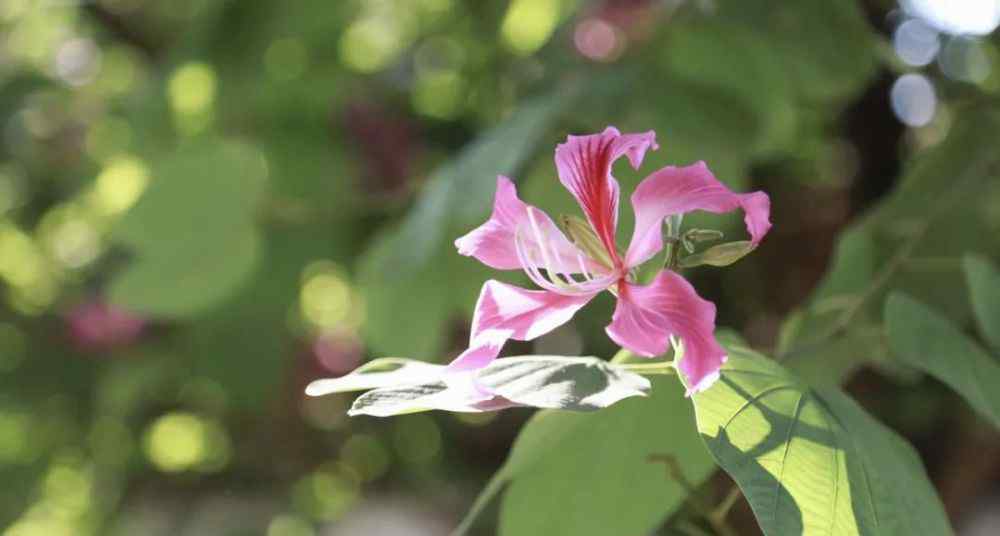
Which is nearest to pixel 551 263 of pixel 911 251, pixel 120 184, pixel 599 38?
pixel 911 251

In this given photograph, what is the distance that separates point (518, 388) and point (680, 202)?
0.30ft

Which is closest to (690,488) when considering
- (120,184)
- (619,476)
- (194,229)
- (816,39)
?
(619,476)

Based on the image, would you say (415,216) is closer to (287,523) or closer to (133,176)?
(133,176)

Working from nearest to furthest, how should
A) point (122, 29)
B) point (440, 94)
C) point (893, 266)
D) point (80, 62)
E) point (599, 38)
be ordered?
point (893, 266)
point (599, 38)
point (440, 94)
point (122, 29)
point (80, 62)

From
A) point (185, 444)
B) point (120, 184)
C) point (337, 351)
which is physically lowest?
point (185, 444)

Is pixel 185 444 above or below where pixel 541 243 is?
below

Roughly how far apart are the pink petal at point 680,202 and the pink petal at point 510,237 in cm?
2

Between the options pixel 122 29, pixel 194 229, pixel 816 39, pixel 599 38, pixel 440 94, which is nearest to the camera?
pixel 816 39

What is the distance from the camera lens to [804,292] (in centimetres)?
115

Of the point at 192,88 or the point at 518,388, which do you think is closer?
the point at 518,388

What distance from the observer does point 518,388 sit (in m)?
0.35

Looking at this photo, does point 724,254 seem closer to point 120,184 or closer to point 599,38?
point 599,38

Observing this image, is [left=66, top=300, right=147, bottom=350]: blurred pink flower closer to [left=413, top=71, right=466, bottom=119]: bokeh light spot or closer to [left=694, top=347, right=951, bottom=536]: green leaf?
[left=413, top=71, right=466, bottom=119]: bokeh light spot

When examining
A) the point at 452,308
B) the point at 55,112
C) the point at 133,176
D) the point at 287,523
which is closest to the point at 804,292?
the point at 452,308
